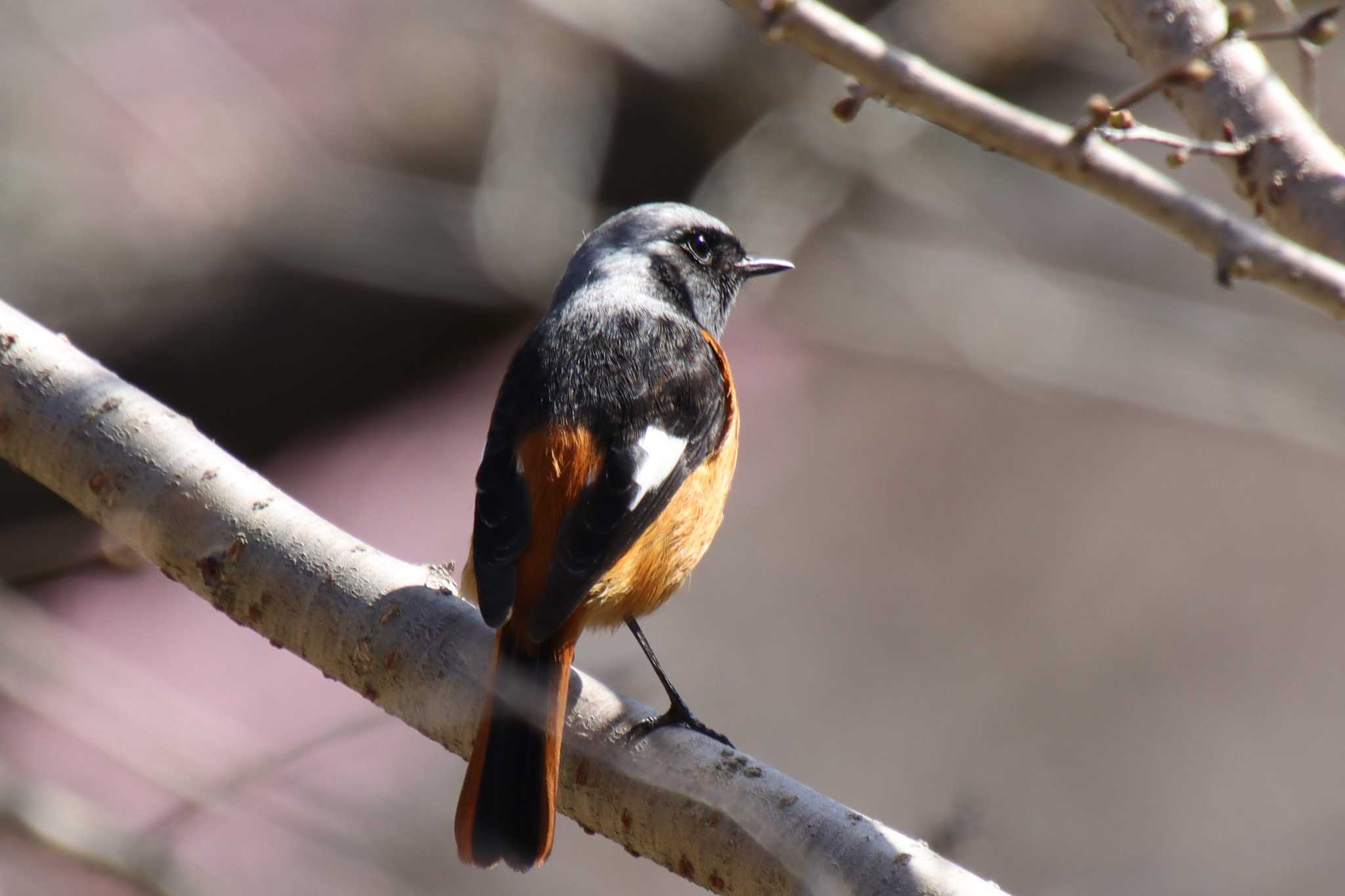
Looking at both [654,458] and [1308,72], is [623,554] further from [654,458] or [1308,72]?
[1308,72]

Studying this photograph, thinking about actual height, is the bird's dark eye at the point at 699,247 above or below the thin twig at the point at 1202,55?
below

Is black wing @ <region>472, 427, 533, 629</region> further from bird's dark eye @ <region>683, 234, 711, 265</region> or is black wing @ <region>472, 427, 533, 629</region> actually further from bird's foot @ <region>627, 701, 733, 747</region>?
bird's dark eye @ <region>683, 234, 711, 265</region>

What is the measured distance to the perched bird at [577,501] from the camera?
8.02 ft

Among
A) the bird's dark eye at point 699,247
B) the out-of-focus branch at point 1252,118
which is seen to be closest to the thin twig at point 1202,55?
the out-of-focus branch at point 1252,118

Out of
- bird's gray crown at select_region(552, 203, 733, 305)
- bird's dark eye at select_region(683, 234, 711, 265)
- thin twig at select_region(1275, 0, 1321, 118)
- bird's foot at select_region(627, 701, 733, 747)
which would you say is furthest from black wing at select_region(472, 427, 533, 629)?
thin twig at select_region(1275, 0, 1321, 118)

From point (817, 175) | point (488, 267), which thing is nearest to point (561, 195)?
point (488, 267)

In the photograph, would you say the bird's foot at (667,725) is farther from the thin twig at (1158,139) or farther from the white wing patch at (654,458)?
the thin twig at (1158,139)

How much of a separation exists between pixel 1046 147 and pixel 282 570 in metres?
1.49

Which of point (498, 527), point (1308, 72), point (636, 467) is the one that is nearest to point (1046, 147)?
point (1308, 72)

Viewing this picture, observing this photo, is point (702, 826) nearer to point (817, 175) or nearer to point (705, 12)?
point (817, 175)

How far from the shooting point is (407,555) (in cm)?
674

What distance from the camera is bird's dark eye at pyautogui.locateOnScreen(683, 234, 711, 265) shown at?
410 centimetres

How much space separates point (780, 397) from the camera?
7051 mm

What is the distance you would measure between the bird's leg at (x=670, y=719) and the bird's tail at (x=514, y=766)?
17 cm
